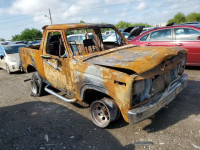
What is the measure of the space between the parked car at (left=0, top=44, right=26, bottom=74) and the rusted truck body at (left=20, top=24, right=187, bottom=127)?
4748 millimetres

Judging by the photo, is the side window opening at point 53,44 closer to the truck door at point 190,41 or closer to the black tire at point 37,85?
the black tire at point 37,85

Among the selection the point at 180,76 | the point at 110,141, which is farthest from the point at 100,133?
the point at 180,76

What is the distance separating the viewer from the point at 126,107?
246 centimetres

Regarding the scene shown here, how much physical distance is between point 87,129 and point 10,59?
7.00 metres

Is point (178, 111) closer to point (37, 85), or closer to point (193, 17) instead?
point (37, 85)

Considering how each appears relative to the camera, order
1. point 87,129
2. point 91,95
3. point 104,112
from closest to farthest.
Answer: point 104,112, point 87,129, point 91,95

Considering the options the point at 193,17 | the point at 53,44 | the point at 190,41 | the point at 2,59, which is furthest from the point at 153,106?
the point at 193,17

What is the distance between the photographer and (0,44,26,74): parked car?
8.14m

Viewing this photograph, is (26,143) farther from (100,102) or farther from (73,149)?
(100,102)

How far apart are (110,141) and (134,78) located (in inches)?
48.2

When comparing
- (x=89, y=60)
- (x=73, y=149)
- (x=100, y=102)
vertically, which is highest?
(x=89, y=60)

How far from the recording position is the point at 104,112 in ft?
10.1

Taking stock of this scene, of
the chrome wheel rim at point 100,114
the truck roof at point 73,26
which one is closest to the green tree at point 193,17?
the truck roof at point 73,26

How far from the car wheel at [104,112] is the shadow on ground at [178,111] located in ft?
2.28
